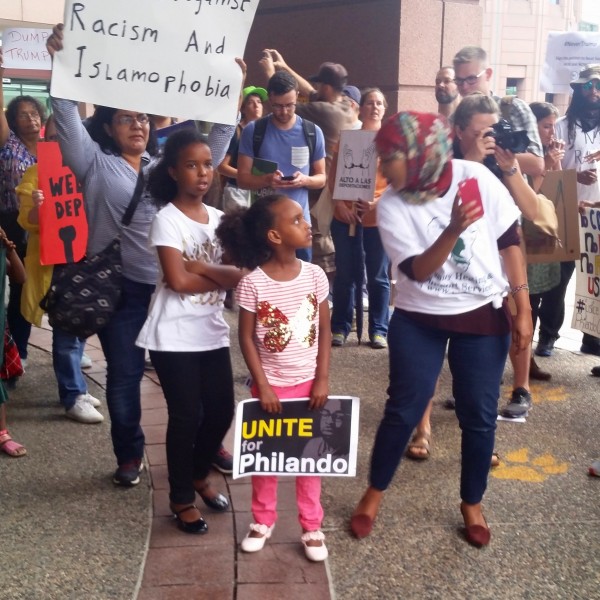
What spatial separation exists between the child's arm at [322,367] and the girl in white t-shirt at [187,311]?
0.37 meters

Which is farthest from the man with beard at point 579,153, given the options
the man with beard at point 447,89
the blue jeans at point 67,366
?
the blue jeans at point 67,366

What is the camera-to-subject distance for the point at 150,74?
3586 mm

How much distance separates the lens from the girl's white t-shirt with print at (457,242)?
3.39 meters

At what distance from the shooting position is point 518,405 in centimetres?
515

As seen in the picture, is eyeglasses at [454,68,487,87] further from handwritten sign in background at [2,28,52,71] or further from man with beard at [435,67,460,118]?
handwritten sign in background at [2,28,52,71]

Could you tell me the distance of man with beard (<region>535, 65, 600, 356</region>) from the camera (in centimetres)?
638

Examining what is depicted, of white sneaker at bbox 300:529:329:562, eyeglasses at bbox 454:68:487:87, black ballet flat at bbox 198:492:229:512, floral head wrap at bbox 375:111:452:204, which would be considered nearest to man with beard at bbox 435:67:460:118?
eyeglasses at bbox 454:68:487:87

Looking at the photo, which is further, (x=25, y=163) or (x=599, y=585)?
(x=25, y=163)

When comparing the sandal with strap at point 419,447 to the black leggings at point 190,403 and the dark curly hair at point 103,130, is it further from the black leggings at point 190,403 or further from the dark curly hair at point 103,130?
the dark curly hair at point 103,130

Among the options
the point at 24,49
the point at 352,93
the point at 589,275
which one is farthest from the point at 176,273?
the point at 24,49

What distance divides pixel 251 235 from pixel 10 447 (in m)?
1.95

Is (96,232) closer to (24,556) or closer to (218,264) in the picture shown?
(218,264)

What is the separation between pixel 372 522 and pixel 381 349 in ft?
10.0

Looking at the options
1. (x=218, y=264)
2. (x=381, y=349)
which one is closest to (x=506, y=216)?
(x=218, y=264)
